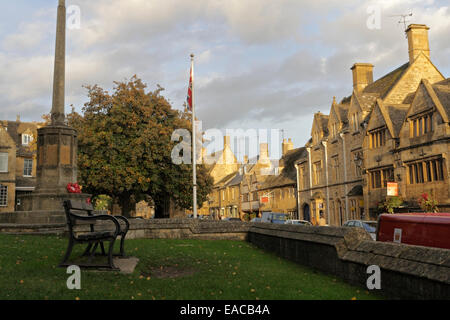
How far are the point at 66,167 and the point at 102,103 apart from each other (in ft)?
53.8

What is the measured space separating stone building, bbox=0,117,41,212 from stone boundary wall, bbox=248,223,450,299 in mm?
47680

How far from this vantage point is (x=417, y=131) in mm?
31156

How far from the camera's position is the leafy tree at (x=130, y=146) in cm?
3186

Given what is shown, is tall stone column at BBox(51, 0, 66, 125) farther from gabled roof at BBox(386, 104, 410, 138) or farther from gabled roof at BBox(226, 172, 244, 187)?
gabled roof at BBox(226, 172, 244, 187)

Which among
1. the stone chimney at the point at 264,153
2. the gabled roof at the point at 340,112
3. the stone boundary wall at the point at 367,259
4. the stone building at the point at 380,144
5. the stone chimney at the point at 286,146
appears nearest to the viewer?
the stone boundary wall at the point at 367,259

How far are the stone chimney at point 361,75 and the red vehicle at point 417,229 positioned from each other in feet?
132

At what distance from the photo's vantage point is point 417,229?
8.66 meters

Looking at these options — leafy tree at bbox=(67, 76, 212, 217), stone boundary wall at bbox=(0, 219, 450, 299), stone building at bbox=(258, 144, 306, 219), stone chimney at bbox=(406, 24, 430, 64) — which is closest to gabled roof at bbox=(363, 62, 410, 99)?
stone chimney at bbox=(406, 24, 430, 64)

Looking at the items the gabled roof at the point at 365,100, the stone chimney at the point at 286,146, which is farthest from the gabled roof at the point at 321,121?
the stone chimney at the point at 286,146

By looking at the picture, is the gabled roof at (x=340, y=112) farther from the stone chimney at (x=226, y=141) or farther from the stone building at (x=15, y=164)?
the stone chimney at (x=226, y=141)

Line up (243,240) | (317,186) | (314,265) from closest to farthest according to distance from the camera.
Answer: (314,265)
(243,240)
(317,186)
